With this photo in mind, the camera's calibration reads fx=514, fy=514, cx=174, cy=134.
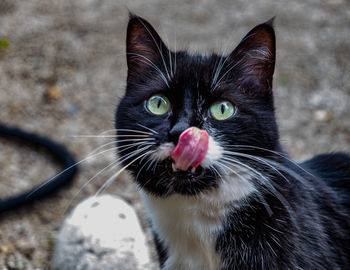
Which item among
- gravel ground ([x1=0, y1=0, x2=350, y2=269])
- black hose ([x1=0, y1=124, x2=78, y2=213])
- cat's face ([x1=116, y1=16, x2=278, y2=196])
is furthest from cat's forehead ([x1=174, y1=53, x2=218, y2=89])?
black hose ([x1=0, y1=124, x2=78, y2=213])

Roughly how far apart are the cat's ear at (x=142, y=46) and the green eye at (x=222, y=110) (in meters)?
0.27

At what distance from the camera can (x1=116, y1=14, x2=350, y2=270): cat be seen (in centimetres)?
137

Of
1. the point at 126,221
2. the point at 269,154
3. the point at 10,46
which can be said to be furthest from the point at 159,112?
the point at 10,46

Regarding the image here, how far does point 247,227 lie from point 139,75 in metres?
0.59

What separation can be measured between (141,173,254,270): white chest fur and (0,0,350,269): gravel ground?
0.69m

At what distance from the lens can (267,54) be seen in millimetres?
1526

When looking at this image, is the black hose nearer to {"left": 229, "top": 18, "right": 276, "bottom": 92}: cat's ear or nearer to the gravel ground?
the gravel ground

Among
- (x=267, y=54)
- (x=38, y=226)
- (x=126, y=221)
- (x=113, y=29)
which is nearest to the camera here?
(x=267, y=54)

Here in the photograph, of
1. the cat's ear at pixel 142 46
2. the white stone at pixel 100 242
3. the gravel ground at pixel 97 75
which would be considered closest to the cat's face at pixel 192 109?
the cat's ear at pixel 142 46

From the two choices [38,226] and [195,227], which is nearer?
[195,227]

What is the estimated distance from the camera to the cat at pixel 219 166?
4.51 ft

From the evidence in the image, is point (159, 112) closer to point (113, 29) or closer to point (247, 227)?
point (247, 227)

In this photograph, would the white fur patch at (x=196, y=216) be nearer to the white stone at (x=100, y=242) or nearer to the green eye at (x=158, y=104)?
the green eye at (x=158, y=104)

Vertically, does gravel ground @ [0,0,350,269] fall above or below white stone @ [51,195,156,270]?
above
